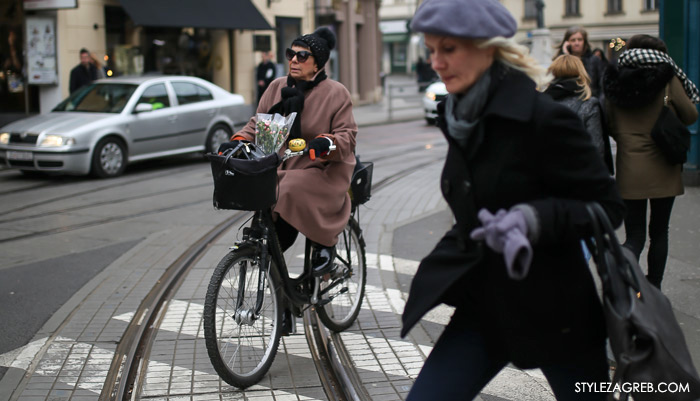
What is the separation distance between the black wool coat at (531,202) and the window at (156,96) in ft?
39.3

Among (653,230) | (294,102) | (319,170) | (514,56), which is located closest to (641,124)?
(653,230)

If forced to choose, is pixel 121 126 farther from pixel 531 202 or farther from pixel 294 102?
pixel 531 202

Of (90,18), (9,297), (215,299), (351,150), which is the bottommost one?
(9,297)

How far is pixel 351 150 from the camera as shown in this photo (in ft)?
16.0

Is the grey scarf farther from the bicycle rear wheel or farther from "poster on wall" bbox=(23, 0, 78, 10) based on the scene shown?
"poster on wall" bbox=(23, 0, 78, 10)

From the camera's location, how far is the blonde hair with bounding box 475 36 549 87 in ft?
8.25

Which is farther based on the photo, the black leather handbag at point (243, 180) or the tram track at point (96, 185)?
the tram track at point (96, 185)

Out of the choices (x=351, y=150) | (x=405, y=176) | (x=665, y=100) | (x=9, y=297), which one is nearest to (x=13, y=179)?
(x=405, y=176)

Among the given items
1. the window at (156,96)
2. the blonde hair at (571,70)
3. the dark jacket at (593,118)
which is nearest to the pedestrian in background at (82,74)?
the window at (156,96)

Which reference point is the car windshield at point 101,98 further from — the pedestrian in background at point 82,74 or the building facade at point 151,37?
the building facade at point 151,37

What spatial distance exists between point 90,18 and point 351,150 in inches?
→ 649

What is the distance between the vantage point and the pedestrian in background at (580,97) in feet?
17.7

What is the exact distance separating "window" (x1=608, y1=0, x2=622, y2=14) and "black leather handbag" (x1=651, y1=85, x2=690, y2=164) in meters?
50.2

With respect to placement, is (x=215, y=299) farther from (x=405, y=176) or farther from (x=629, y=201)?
(x=405, y=176)
